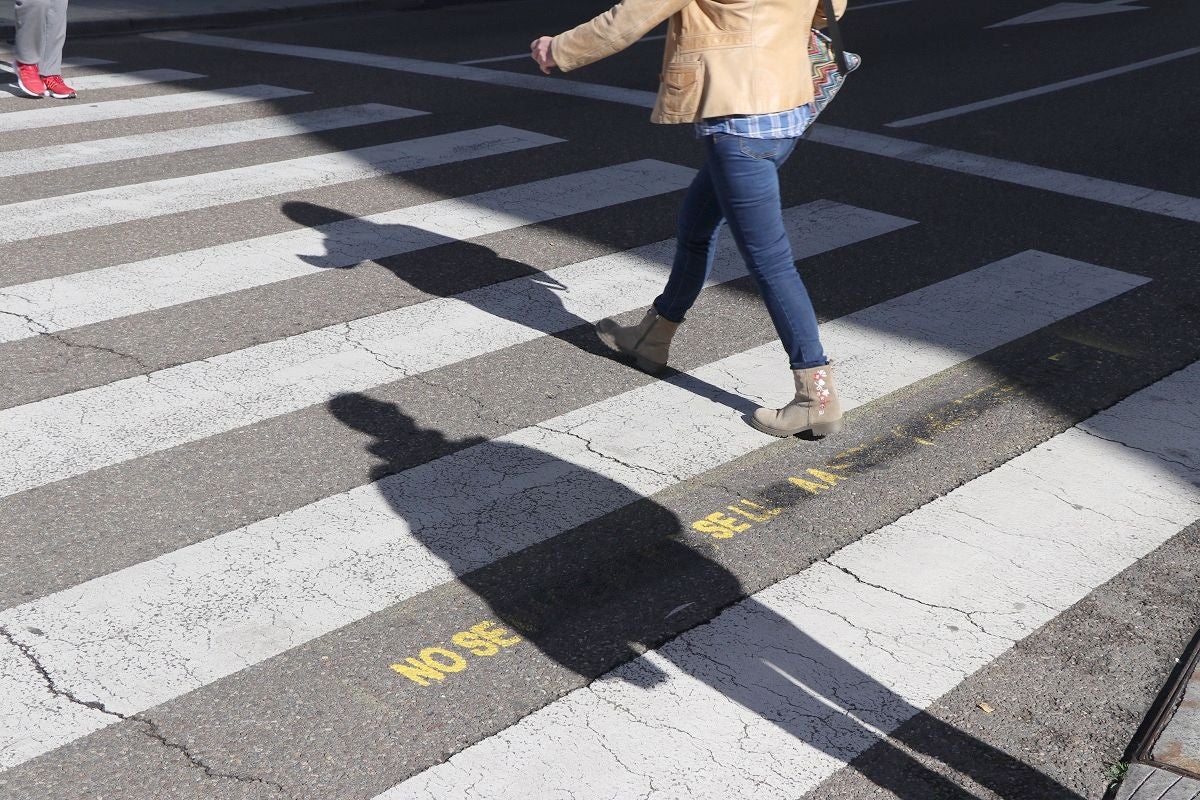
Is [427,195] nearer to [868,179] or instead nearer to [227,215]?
[227,215]

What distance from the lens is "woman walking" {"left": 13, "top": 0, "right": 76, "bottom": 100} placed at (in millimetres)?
9773

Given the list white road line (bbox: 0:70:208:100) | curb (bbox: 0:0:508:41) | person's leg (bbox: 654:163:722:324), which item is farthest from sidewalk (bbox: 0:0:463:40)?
person's leg (bbox: 654:163:722:324)

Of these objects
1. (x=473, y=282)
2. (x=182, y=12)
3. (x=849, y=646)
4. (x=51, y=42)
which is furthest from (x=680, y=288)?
(x=182, y=12)

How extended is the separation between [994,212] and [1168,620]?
161 inches

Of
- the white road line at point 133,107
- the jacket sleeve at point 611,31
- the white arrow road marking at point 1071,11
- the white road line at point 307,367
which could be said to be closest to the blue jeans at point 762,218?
the jacket sleeve at point 611,31

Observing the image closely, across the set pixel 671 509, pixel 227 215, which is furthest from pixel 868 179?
pixel 671 509

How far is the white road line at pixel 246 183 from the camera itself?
691cm

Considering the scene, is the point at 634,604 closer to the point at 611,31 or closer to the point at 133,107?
the point at 611,31

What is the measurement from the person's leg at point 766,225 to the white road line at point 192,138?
4.97 meters

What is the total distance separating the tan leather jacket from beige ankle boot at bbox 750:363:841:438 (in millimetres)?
922

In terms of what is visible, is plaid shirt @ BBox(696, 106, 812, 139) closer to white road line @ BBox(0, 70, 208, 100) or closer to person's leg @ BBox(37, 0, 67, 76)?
person's leg @ BBox(37, 0, 67, 76)

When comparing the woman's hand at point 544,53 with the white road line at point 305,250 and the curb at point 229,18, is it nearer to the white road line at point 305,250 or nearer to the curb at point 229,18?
the white road line at point 305,250

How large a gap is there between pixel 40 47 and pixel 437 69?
315 cm

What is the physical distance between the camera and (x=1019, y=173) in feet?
26.5
